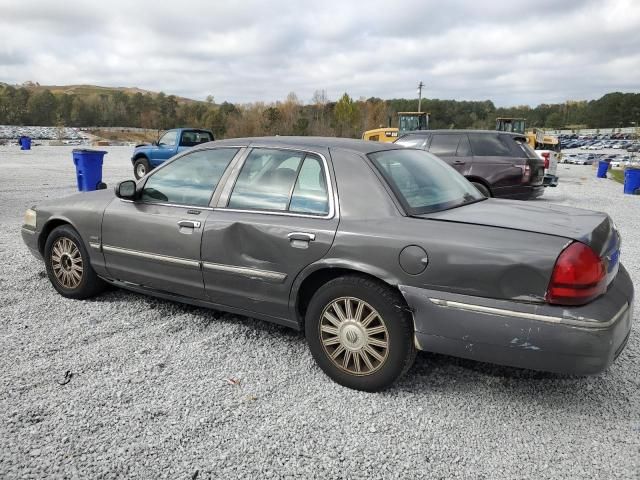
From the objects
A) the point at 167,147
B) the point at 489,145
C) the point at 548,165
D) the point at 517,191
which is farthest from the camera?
the point at 167,147

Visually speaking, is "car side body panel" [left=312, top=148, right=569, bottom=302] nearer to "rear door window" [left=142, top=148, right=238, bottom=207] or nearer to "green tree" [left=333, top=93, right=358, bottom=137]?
"rear door window" [left=142, top=148, right=238, bottom=207]

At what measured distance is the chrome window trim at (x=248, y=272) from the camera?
10.4 feet

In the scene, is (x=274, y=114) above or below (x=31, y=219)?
above

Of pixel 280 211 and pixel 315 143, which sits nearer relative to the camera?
pixel 280 211

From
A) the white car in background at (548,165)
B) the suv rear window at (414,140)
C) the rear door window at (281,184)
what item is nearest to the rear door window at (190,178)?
the rear door window at (281,184)

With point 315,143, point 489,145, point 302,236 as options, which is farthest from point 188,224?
point 489,145

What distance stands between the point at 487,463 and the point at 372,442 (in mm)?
563

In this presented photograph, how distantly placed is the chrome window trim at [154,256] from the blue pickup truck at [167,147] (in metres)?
13.3

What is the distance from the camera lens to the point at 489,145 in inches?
385

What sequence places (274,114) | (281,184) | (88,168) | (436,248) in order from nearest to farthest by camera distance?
(436,248)
(281,184)
(88,168)
(274,114)

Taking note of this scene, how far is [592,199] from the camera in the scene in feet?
44.3

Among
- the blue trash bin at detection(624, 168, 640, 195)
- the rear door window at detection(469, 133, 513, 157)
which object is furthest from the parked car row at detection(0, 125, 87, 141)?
the blue trash bin at detection(624, 168, 640, 195)

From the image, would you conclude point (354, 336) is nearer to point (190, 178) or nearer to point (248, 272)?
point (248, 272)

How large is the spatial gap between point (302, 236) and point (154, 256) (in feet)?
4.54
